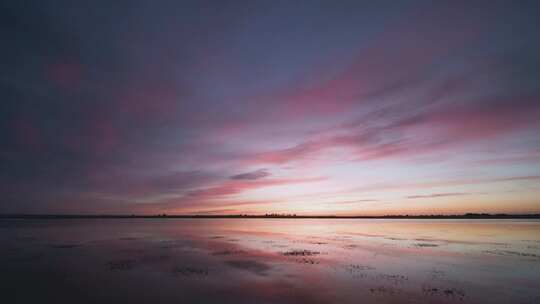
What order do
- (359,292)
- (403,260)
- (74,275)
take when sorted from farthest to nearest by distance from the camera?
1. (403,260)
2. (74,275)
3. (359,292)

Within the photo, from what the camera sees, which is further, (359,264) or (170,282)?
(359,264)

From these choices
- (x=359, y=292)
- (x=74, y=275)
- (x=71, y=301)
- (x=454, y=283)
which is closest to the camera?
(x=71, y=301)

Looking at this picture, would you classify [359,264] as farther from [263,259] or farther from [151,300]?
[151,300]

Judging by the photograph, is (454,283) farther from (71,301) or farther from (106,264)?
(106,264)

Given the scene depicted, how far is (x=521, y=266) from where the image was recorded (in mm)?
27828

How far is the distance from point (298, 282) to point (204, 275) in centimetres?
798

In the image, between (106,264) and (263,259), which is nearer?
(106,264)

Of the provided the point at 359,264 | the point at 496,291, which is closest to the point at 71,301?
the point at 359,264

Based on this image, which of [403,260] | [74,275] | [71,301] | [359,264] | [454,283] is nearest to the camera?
[71,301]

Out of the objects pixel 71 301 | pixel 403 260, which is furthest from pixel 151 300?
pixel 403 260

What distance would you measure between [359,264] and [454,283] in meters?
9.51

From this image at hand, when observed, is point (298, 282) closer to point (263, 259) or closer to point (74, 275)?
point (263, 259)

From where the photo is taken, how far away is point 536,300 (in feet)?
57.9

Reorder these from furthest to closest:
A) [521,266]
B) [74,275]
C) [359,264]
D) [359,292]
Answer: [359,264] → [521,266] → [74,275] → [359,292]
